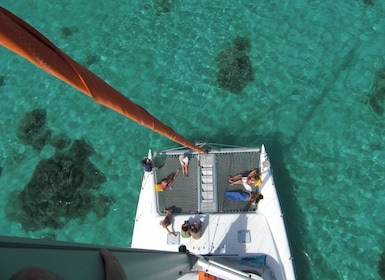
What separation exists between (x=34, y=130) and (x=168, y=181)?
23.0ft

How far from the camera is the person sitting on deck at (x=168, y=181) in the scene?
13.1m

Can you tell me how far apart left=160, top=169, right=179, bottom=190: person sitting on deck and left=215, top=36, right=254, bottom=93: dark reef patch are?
471 cm

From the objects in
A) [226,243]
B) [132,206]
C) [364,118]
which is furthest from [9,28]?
[364,118]

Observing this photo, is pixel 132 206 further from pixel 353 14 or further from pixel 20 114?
pixel 353 14

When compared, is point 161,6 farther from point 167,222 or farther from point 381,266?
point 381,266

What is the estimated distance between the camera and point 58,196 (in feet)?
48.3

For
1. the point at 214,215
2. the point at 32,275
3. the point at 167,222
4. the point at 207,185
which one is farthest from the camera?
the point at 207,185

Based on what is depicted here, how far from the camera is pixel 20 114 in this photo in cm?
1677

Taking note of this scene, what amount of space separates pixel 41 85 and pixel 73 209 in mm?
6342

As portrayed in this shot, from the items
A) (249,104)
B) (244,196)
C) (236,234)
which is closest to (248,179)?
(244,196)

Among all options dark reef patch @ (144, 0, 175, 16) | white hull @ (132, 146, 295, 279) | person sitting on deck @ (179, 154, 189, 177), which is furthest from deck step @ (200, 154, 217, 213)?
dark reef patch @ (144, 0, 175, 16)

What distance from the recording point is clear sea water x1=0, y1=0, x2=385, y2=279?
13539mm

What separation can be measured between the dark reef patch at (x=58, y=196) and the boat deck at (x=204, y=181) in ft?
9.33

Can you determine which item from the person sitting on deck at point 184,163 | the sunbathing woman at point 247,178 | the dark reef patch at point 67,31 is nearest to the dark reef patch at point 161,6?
the dark reef patch at point 67,31
